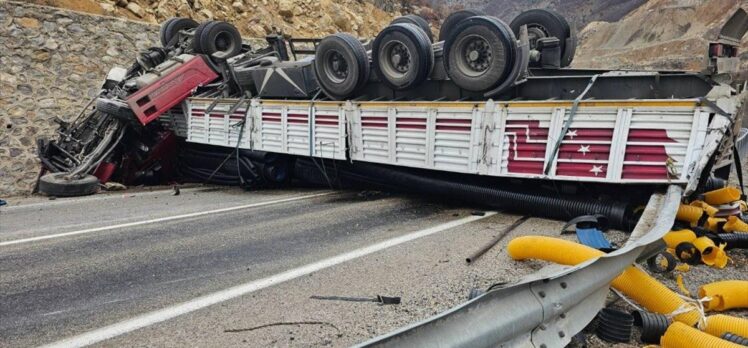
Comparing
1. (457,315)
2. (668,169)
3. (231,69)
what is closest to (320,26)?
(231,69)

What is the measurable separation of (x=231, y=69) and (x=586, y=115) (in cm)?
596

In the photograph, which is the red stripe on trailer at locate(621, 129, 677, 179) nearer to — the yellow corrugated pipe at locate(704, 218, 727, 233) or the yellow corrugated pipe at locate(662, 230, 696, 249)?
the yellow corrugated pipe at locate(704, 218, 727, 233)

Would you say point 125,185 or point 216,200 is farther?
point 125,185

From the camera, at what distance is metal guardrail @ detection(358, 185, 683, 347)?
167 cm

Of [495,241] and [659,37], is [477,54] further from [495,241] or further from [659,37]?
[659,37]

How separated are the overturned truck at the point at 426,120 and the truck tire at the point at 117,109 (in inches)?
1.5

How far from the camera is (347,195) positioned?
23.3 feet

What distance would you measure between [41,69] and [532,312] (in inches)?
467

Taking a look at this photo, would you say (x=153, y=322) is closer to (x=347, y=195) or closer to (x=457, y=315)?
(x=457, y=315)

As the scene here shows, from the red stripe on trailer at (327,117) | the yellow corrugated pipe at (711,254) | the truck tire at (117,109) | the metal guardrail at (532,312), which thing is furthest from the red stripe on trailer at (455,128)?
the truck tire at (117,109)

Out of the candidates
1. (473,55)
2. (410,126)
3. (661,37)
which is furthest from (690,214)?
(661,37)

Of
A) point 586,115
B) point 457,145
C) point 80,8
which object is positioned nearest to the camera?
point 586,115

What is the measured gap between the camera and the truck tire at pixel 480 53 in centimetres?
538

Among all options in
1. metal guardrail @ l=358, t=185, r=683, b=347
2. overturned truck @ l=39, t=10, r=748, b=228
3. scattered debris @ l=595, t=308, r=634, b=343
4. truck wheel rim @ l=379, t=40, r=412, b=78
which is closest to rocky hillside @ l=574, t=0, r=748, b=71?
overturned truck @ l=39, t=10, r=748, b=228
